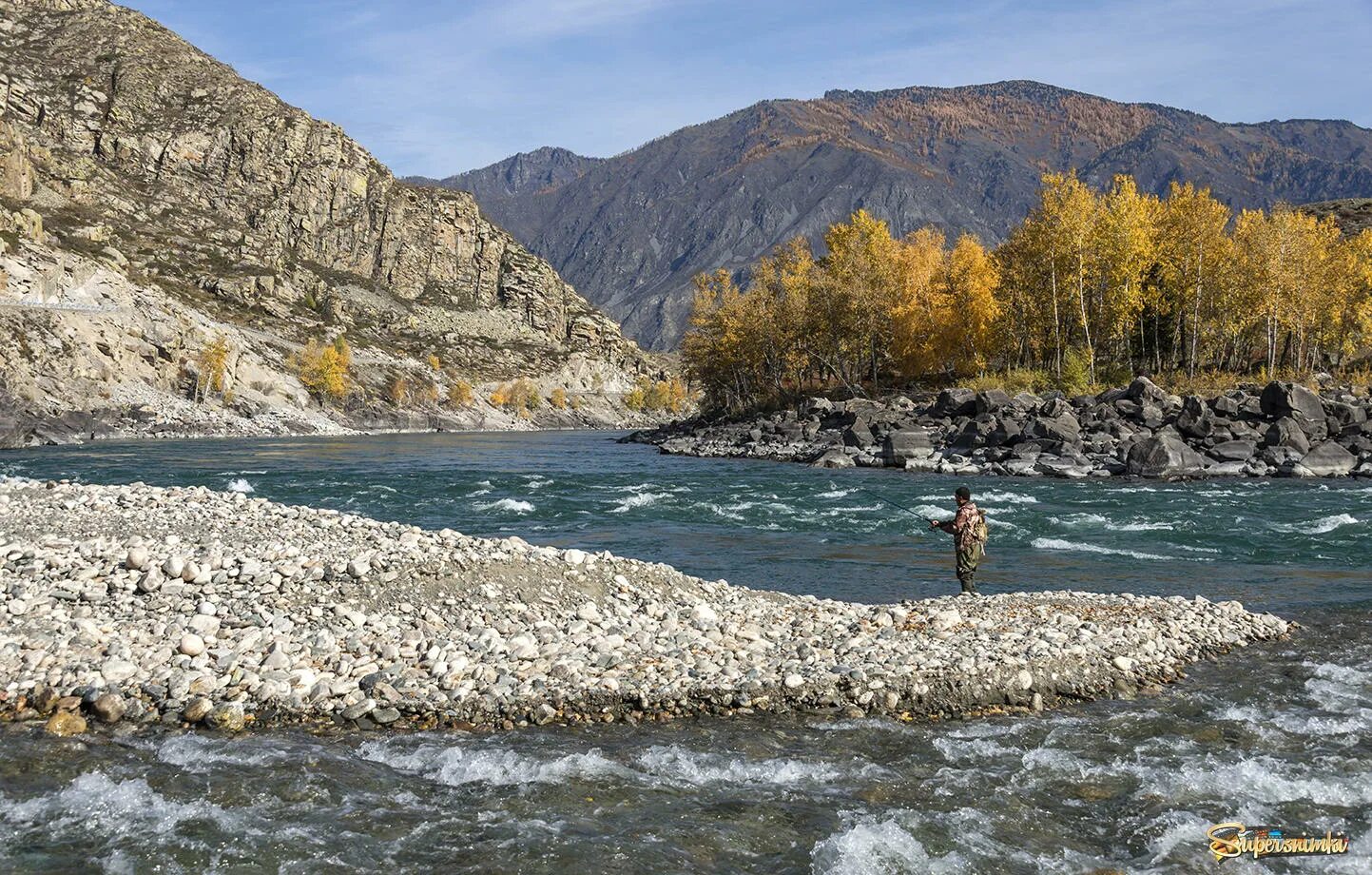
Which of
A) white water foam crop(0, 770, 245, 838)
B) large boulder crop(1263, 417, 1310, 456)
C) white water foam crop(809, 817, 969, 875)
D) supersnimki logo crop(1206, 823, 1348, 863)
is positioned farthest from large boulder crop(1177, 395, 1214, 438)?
white water foam crop(0, 770, 245, 838)

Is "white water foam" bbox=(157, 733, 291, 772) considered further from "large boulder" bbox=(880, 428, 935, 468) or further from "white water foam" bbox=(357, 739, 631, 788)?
"large boulder" bbox=(880, 428, 935, 468)

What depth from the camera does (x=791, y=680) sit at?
1113 cm

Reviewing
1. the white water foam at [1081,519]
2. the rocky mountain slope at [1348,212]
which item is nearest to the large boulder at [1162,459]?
the white water foam at [1081,519]

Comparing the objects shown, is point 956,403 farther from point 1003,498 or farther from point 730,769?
point 730,769

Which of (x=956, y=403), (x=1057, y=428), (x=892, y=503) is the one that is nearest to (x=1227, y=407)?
(x=1057, y=428)

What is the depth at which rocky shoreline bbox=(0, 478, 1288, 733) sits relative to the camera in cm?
1040

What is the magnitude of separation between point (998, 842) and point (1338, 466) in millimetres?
41651

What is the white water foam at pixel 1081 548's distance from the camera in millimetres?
22120

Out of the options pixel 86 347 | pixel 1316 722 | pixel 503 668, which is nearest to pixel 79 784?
pixel 503 668

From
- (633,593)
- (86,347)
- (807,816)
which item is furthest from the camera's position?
(86,347)

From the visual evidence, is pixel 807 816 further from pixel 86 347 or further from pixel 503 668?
pixel 86 347

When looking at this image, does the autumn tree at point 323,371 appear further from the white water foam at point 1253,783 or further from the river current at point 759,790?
the white water foam at point 1253,783

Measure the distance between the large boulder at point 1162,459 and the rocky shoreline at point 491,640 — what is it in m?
26.2

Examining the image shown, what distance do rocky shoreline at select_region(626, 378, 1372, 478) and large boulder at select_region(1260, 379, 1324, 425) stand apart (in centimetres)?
5
